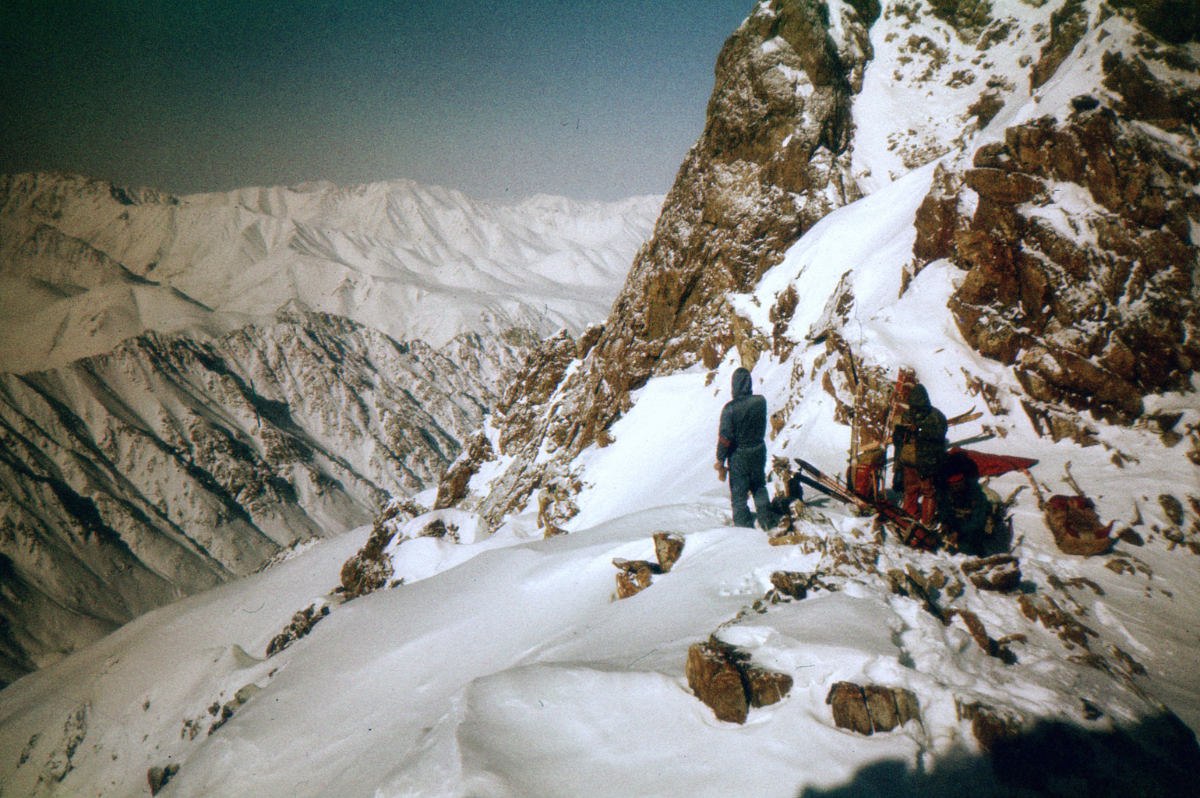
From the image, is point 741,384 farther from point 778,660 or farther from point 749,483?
point 778,660

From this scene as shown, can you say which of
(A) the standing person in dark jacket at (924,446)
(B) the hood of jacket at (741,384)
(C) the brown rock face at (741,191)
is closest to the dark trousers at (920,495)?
(A) the standing person in dark jacket at (924,446)

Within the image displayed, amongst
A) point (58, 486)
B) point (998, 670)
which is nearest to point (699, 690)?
point (998, 670)

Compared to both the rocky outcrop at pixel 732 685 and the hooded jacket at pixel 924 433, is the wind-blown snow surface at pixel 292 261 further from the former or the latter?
Answer: the rocky outcrop at pixel 732 685

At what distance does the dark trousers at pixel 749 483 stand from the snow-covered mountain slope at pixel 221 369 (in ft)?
277

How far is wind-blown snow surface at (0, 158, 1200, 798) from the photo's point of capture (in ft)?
9.54

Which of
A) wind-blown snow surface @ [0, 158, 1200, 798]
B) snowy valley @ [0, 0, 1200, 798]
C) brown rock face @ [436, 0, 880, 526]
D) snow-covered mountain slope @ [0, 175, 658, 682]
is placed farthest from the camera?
snow-covered mountain slope @ [0, 175, 658, 682]

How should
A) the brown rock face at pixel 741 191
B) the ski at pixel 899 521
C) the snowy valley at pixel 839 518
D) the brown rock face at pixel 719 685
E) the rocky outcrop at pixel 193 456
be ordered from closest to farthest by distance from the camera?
1. the snowy valley at pixel 839 518
2. the brown rock face at pixel 719 685
3. the ski at pixel 899 521
4. the brown rock face at pixel 741 191
5. the rocky outcrop at pixel 193 456

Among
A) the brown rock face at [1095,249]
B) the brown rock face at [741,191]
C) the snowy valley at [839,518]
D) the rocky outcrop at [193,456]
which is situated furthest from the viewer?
the rocky outcrop at [193,456]

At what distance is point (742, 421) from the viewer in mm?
5746

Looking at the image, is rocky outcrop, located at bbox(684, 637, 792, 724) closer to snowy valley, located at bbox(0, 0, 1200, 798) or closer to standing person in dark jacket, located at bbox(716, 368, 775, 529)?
snowy valley, located at bbox(0, 0, 1200, 798)

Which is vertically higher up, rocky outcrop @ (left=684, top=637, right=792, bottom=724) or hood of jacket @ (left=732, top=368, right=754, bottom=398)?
hood of jacket @ (left=732, top=368, right=754, bottom=398)

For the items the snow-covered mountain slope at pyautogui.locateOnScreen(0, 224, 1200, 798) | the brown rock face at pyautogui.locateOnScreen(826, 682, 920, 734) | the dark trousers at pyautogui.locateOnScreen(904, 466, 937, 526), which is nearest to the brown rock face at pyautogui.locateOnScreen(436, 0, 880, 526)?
the snow-covered mountain slope at pyautogui.locateOnScreen(0, 224, 1200, 798)

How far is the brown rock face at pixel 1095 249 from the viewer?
5.99m

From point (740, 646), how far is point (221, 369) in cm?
11374
